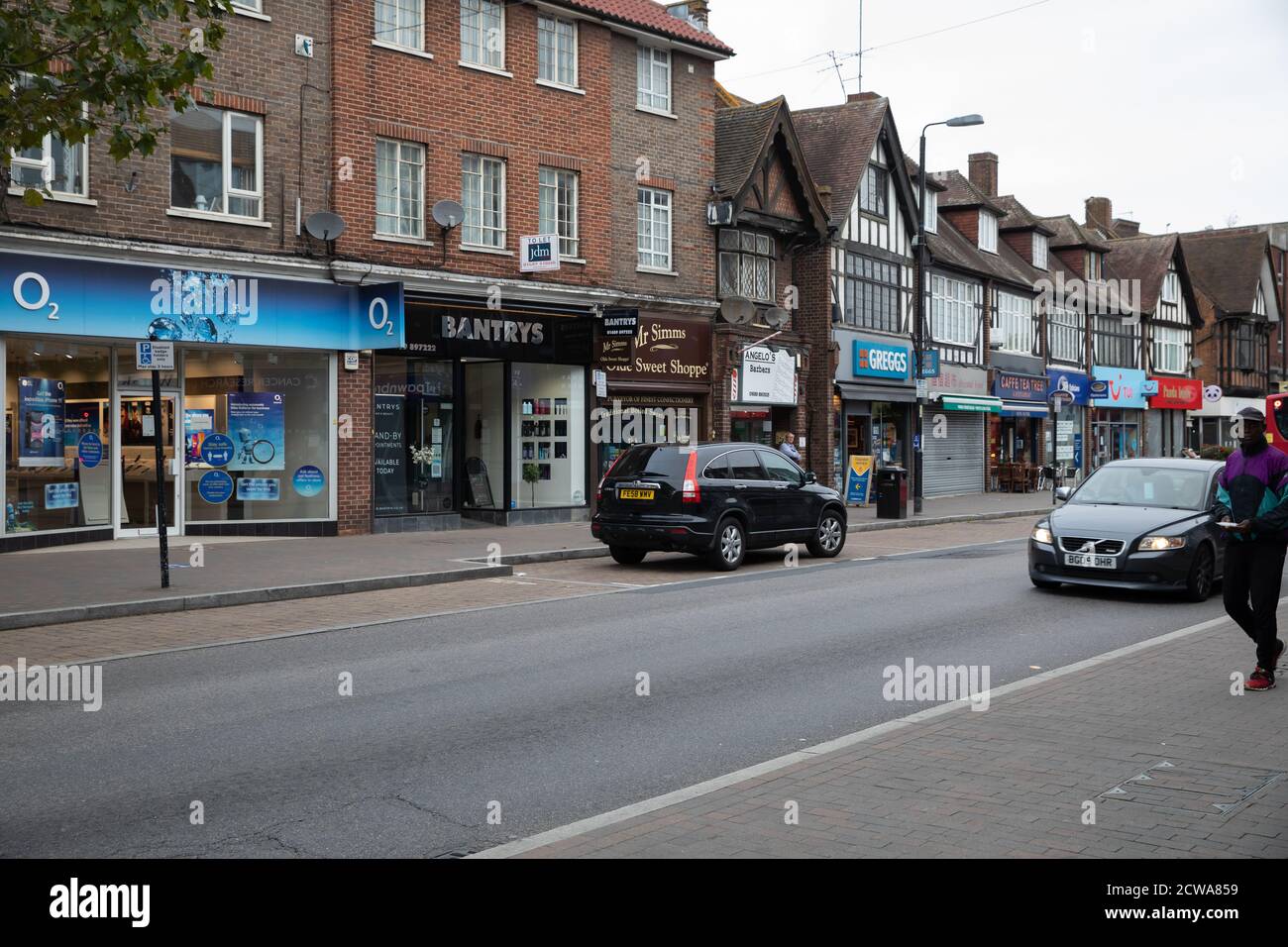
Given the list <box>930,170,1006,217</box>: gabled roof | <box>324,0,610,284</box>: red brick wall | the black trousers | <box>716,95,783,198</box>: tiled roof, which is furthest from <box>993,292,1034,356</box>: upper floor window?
the black trousers

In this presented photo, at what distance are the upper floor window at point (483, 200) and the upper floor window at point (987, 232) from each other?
2442 centimetres

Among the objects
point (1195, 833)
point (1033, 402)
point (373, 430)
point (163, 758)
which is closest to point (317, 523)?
point (373, 430)

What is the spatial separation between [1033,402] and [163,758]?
1656 inches

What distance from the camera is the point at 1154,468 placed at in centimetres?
1424

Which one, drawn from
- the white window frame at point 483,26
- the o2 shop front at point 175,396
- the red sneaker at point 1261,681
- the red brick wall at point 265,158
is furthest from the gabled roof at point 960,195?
the red sneaker at point 1261,681

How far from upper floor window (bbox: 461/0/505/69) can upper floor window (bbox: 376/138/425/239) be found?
2.27 metres

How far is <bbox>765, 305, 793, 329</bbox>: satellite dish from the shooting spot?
2955 cm

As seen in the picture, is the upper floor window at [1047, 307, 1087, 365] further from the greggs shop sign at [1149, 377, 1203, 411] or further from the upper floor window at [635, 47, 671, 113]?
the upper floor window at [635, 47, 671, 113]

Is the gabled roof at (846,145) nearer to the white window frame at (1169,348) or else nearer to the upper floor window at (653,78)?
the upper floor window at (653,78)

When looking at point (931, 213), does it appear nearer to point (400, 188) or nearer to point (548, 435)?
point (548, 435)

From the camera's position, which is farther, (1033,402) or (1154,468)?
(1033,402)

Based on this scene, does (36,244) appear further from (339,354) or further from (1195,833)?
(1195,833)

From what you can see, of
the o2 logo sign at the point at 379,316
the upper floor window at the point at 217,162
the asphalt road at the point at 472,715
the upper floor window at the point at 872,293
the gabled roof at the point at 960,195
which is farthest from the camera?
the gabled roof at the point at 960,195

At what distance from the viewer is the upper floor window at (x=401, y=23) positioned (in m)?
21.0
